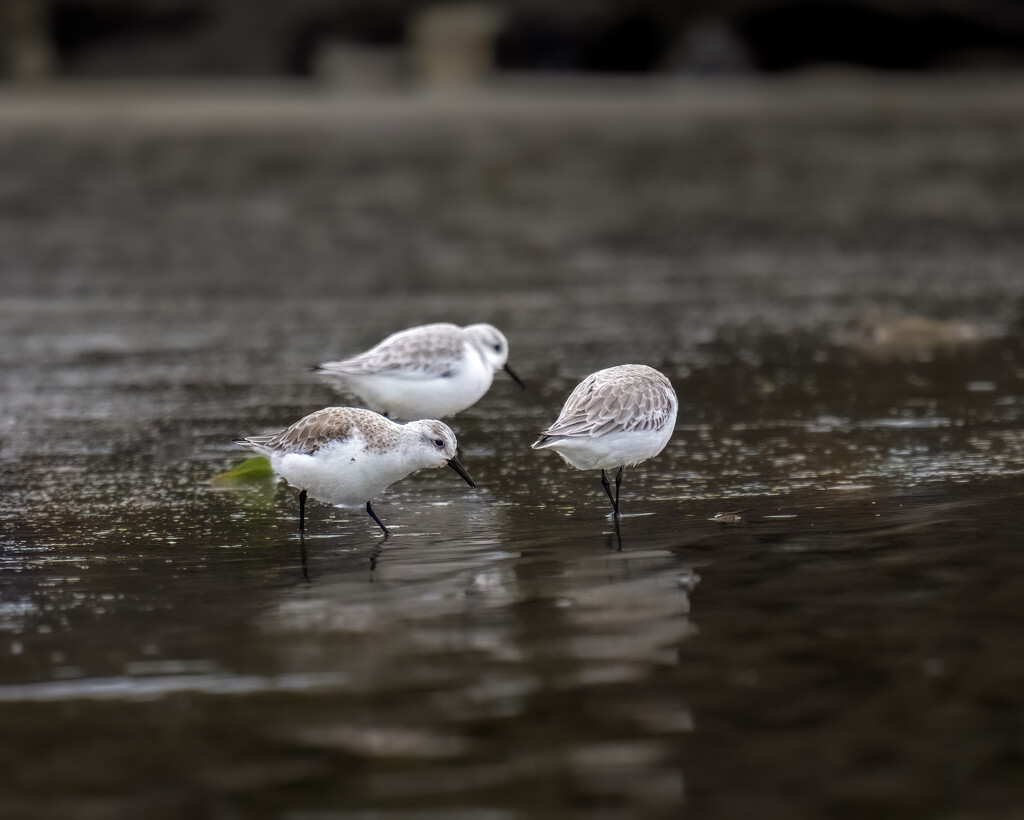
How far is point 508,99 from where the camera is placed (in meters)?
21.3

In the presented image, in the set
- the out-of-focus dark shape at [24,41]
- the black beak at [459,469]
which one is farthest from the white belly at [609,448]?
the out-of-focus dark shape at [24,41]

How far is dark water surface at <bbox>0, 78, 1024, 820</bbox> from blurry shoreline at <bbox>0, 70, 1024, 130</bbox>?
16.9 feet

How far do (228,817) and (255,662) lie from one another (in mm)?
1006

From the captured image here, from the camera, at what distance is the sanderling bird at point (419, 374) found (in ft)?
26.0

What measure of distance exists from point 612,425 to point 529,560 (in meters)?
0.92

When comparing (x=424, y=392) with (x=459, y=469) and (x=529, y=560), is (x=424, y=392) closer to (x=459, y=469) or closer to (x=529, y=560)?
(x=459, y=469)

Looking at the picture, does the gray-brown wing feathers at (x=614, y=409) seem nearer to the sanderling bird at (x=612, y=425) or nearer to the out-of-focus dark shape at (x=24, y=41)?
the sanderling bird at (x=612, y=425)

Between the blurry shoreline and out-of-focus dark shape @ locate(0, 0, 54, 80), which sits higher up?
out-of-focus dark shape @ locate(0, 0, 54, 80)

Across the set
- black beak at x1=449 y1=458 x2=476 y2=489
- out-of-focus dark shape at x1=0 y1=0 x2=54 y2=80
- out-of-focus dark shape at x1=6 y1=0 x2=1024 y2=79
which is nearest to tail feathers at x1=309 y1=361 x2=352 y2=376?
black beak at x1=449 y1=458 x2=476 y2=489

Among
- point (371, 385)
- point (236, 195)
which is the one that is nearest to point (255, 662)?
point (371, 385)

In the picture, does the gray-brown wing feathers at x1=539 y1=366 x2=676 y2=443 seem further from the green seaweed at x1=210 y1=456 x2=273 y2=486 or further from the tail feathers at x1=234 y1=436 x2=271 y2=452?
the green seaweed at x1=210 y1=456 x2=273 y2=486

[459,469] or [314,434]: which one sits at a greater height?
[314,434]

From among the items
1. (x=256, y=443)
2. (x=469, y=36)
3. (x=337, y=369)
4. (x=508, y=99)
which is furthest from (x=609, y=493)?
(x=469, y=36)

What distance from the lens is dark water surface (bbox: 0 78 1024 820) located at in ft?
11.7
